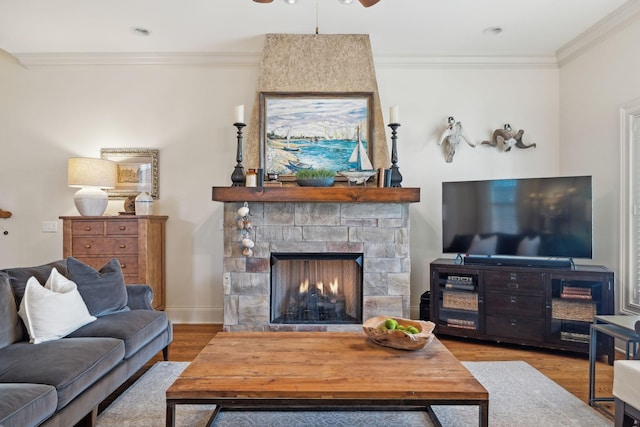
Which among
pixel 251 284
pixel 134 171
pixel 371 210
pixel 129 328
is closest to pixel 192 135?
pixel 134 171

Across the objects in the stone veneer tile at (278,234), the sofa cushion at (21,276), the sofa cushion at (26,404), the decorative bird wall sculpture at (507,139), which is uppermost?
the decorative bird wall sculpture at (507,139)

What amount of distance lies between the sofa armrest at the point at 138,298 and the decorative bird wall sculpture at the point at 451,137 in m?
3.28

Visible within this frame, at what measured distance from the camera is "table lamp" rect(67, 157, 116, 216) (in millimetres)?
3693

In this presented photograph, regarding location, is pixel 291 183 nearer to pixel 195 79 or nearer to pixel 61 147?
pixel 195 79

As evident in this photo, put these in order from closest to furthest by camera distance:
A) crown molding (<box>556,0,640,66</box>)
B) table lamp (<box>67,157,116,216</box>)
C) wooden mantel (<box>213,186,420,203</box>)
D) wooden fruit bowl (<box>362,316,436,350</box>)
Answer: wooden fruit bowl (<box>362,316,436,350</box>)
crown molding (<box>556,0,640,66</box>)
wooden mantel (<box>213,186,420,203</box>)
table lamp (<box>67,157,116,216</box>)

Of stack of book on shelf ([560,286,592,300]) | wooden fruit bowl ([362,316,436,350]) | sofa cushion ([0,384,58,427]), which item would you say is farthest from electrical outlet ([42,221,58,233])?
stack of book on shelf ([560,286,592,300])

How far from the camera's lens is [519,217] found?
3.49 m

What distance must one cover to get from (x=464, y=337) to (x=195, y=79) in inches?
154

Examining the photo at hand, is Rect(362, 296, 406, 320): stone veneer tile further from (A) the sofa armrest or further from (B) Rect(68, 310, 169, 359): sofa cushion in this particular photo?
(A) the sofa armrest

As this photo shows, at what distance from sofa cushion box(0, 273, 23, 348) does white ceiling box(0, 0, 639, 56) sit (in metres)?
2.44

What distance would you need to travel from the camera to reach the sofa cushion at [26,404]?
1408 mm

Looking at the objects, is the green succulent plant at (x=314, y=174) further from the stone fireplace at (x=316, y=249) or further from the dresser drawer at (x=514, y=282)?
the dresser drawer at (x=514, y=282)

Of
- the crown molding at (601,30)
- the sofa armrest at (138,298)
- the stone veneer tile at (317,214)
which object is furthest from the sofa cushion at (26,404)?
the crown molding at (601,30)

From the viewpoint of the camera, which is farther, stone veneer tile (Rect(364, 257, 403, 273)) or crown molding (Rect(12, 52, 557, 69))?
crown molding (Rect(12, 52, 557, 69))
